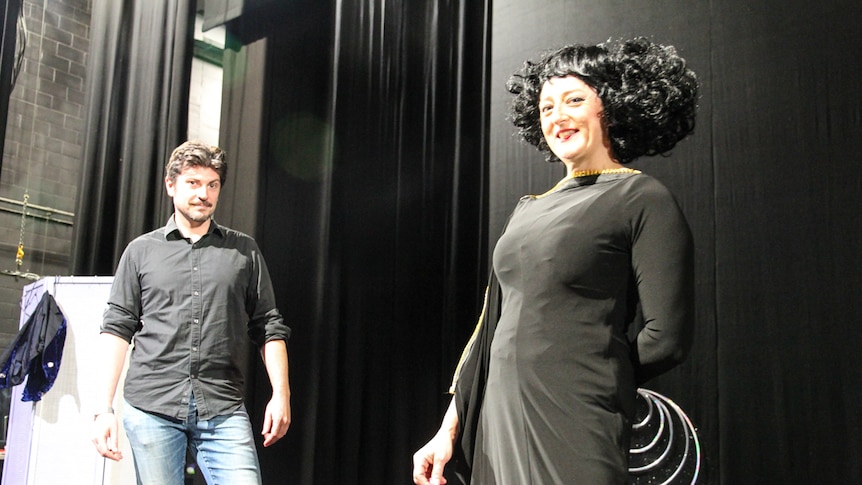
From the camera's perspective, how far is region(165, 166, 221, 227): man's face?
8.24 ft

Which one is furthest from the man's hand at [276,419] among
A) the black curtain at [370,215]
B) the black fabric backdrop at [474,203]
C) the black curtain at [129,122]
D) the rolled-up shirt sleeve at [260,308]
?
the black curtain at [129,122]

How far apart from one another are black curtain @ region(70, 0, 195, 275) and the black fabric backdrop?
5.2 inches

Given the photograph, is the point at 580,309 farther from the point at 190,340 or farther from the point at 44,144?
the point at 44,144

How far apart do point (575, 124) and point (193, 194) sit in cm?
141

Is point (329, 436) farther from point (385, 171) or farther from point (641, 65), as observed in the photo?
point (641, 65)

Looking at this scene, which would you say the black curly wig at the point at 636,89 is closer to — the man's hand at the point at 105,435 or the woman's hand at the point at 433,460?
the woman's hand at the point at 433,460

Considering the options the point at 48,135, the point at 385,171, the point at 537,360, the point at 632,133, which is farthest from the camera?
the point at 48,135

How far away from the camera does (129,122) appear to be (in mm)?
4707

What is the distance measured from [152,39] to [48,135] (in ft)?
8.39

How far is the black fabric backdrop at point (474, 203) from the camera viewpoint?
2.76 m

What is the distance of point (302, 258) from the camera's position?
4.36 meters

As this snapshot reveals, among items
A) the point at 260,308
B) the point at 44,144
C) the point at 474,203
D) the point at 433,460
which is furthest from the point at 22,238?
the point at 433,460

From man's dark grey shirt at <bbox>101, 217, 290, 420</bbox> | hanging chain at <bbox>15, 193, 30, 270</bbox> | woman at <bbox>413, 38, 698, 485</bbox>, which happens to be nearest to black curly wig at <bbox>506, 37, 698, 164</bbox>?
woman at <bbox>413, 38, 698, 485</bbox>

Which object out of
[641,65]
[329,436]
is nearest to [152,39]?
[329,436]
